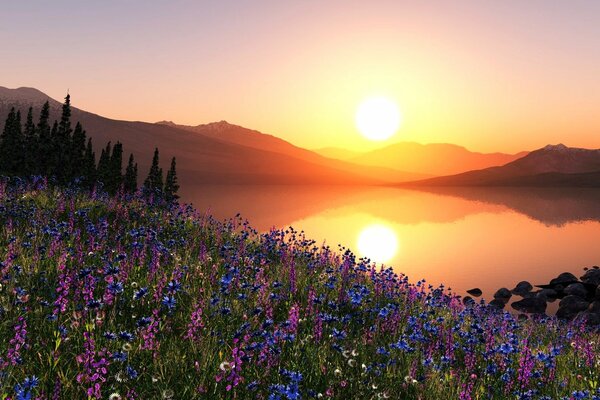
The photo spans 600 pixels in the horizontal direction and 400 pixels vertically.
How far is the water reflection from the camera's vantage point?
1949 inches

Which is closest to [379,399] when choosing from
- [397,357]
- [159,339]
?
[397,357]

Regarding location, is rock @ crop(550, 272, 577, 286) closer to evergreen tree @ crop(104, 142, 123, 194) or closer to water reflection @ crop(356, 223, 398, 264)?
water reflection @ crop(356, 223, 398, 264)

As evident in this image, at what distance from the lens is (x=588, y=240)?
6900 centimetres

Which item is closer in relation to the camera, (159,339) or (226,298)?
(159,339)

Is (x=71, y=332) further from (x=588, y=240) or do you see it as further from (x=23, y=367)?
(x=588, y=240)

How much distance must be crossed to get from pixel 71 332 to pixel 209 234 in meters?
10.2

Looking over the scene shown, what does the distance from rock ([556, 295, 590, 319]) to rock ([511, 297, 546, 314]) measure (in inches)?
42.4

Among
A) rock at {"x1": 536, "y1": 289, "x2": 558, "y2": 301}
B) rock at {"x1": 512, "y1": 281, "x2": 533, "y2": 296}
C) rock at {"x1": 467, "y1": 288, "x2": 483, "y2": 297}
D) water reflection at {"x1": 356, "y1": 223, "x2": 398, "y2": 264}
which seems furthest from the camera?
water reflection at {"x1": 356, "y1": 223, "x2": 398, "y2": 264}

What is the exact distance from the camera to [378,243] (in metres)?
61.2

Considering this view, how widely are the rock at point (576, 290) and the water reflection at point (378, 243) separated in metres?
16.0

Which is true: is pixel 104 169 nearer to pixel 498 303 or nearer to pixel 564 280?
pixel 498 303

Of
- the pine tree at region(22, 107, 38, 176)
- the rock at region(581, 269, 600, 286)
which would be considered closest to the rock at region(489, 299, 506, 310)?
the rock at region(581, 269, 600, 286)

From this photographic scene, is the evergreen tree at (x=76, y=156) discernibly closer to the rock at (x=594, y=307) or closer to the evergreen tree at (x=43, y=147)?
the evergreen tree at (x=43, y=147)

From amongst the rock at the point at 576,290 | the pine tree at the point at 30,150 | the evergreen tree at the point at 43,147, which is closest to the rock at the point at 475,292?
the rock at the point at 576,290
